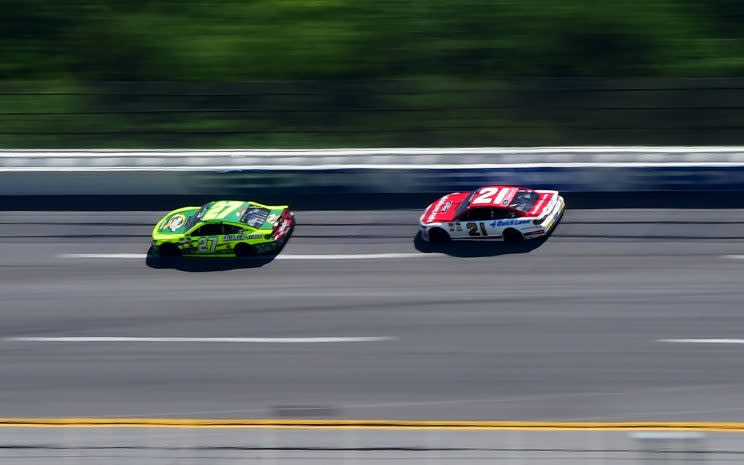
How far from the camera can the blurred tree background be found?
22688 millimetres

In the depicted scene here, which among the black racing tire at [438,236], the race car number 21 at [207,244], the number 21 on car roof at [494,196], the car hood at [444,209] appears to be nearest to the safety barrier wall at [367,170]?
the car hood at [444,209]

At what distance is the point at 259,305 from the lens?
17141mm

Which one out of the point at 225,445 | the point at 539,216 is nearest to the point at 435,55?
the point at 539,216

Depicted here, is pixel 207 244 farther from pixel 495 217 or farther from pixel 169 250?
pixel 495 217

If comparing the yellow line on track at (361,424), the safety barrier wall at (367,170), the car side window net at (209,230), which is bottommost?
the yellow line on track at (361,424)

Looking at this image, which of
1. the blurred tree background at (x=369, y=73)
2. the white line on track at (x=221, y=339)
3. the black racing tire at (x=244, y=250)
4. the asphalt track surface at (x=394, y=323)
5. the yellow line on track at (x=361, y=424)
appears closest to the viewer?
the yellow line on track at (x=361, y=424)

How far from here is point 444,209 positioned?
19359mm

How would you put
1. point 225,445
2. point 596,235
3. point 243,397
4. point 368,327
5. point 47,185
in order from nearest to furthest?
point 225,445 → point 243,397 → point 368,327 → point 596,235 → point 47,185

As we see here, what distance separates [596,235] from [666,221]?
150 centimetres

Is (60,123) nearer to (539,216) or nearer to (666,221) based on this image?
(539,216)

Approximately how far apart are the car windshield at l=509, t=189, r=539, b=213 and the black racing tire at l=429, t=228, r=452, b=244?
1381 millimetres

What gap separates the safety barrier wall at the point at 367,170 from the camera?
66.4 feet

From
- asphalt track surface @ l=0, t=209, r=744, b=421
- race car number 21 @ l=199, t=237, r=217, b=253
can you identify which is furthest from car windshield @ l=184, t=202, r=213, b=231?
asphalt track surface @ l=0, t=209, r=744, b=421

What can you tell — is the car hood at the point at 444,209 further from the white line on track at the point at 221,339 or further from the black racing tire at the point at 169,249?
the black racing tire at the point at 169,249
